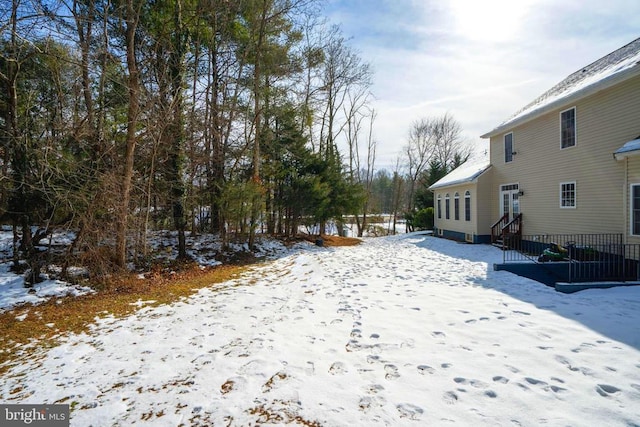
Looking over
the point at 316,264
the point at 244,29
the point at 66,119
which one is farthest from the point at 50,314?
the point at 244,29

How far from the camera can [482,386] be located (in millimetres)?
2752

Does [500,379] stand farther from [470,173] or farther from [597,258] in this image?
[470,173]

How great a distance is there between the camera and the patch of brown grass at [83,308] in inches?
163

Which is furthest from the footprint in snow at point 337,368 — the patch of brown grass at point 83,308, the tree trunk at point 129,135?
the tree trunk at point 129,135

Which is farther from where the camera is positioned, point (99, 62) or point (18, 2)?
point (99, 62)

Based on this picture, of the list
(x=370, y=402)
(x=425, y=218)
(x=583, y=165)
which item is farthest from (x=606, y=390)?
(x=425, y=218)

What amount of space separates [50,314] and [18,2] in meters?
6.02

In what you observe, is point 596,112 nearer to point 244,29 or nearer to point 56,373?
point 244,29

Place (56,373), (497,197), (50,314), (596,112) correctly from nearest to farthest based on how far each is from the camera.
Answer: (56,373) < (50,314) < (596,112) < (497,197)

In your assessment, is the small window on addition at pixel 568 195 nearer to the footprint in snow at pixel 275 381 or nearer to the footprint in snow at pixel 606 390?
the footprint in snow at pixel 606 390

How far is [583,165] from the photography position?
357 inches

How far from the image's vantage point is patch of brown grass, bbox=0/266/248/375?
4.15 metres

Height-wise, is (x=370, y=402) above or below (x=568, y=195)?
below

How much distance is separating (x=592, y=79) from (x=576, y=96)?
0.95 m
